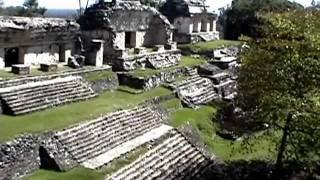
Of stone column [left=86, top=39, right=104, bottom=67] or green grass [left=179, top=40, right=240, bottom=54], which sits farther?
green grass [left=179, top=40, right=240, bottom=54]

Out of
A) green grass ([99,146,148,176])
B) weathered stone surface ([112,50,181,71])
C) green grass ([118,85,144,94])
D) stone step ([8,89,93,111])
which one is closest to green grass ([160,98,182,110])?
green grass ([118,85,144,94])

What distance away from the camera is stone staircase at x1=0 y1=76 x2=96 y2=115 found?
14789mm

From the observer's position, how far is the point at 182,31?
107 ft

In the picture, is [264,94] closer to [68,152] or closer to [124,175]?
[124,175]

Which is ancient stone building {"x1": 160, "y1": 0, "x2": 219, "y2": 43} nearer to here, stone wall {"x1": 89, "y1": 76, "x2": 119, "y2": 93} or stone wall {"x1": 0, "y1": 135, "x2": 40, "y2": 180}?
stone wall {"x1": 89, "y1": 76, "x2": 119, "y2": 93}

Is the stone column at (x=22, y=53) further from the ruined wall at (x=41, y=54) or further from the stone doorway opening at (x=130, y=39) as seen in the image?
the stone doorway opening at (x=130, y=39)

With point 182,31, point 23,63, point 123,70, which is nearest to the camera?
point 23,63

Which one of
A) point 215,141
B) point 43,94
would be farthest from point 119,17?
point 43,94

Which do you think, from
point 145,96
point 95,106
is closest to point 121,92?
point 145,96

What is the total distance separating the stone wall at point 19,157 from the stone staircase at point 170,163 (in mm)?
1838

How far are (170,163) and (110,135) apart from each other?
6.10 ft

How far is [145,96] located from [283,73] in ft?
20.4

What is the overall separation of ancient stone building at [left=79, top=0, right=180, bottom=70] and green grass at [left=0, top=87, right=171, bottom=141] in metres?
2.80

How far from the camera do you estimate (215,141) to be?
18344 mm
